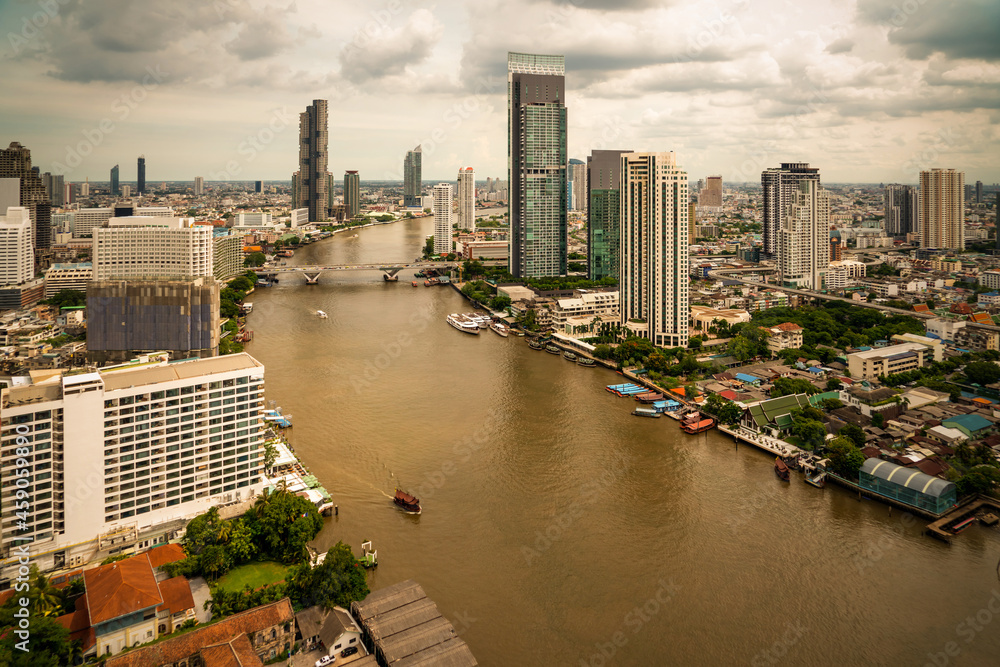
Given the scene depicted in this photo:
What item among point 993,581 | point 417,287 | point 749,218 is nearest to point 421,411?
point 993,581

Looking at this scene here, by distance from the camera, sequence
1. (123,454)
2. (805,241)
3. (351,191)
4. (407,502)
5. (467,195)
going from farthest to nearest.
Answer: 1. (351,191)
2. (467,195)
3. (805,241)
4. (407,502)
5. (123,454)

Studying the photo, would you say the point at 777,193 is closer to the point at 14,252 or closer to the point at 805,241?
the point at 805,241

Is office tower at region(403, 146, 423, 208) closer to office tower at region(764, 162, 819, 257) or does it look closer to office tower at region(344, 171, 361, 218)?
office tower at region(344, 171, 361, 218)

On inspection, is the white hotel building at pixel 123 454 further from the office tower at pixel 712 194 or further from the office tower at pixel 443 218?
the office tower at pixel 712 194

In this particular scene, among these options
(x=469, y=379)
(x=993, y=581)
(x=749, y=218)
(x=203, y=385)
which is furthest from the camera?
(x=749, y=218)

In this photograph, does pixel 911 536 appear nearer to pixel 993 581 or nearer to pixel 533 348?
pixel 993 581

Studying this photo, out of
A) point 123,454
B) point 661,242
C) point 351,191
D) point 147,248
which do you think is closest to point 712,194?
point 351,191
